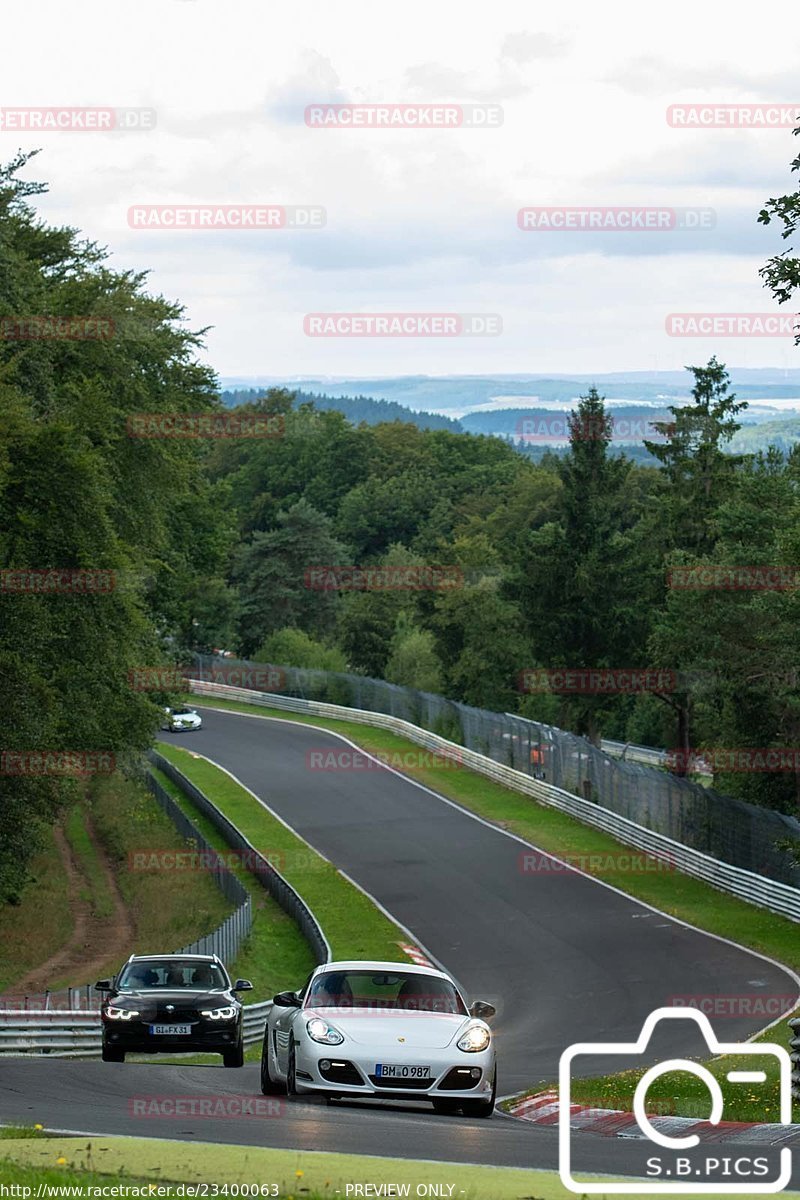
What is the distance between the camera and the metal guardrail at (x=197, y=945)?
20.6 meters

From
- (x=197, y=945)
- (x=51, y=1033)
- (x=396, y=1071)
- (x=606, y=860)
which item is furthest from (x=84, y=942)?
(x=396, y=1071)

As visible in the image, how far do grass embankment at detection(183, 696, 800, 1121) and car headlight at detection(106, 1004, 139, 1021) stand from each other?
201 inches

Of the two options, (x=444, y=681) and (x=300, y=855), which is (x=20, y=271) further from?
(x=444, y=681)

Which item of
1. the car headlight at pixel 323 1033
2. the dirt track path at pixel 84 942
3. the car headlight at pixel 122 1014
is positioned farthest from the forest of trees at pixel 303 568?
the car headlight at pixel 323 1033

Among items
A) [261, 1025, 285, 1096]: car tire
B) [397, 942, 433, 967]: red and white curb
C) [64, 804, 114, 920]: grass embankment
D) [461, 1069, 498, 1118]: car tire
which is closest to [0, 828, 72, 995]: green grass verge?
[64, 804, 114, 920]: grass embankment

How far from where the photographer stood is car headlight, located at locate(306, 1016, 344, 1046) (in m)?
13.4

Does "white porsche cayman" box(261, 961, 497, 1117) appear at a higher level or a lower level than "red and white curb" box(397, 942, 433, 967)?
higher

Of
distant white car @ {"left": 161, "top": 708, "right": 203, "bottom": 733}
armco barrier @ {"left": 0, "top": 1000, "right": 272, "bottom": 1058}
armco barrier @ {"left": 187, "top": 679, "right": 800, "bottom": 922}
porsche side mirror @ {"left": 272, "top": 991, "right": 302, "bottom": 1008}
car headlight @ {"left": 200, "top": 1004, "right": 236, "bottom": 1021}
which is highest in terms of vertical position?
porsche side mirror @ {"left": 272, "top": 991, "right": 302, "bottom": 1008}

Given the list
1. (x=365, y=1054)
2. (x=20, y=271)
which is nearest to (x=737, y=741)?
(x=20, y=271)

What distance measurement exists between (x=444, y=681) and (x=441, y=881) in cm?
4183

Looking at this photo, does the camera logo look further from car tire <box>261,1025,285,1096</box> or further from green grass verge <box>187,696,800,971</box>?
green grass verge <box>187,696,800,971</box>

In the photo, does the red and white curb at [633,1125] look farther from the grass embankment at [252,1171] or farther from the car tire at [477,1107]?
the grass embankment at [252,1171]

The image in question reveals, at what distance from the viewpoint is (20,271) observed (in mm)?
33750

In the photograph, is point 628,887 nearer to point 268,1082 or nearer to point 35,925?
point 35,925
